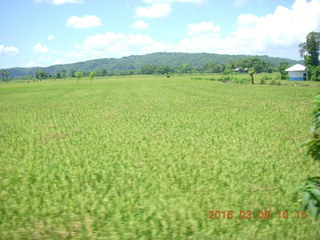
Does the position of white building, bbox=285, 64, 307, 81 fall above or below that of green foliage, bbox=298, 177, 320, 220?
above

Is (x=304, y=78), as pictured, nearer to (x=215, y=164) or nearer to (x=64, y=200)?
(x=215, y=164)

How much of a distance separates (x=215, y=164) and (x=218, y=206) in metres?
2.63

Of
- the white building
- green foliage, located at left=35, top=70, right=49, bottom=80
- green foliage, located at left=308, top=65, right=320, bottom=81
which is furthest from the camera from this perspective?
green foliage, located at left=35, top=70, right=49, bottom=80

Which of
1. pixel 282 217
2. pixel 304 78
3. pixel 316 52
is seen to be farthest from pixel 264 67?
pixel 282 217

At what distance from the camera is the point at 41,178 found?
23.4 feet
